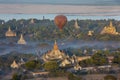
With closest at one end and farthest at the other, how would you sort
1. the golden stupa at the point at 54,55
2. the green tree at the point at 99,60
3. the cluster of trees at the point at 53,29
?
1. the green tree at the point at 99,60
2. the golden stupa at the point at 54,55
3. the cluster of trees at the point at 53,29

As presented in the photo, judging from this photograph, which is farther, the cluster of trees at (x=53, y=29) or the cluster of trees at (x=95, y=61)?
the cluster of trees at (x=53, y=29)

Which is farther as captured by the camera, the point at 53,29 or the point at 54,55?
the point at 53,29

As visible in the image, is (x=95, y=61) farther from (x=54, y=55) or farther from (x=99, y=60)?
(x=54, y=55)

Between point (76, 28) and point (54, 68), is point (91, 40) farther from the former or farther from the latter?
point (54, 68)

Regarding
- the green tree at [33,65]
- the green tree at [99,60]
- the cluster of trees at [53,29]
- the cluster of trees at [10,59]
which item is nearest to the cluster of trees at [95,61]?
the green tree at [99,60]

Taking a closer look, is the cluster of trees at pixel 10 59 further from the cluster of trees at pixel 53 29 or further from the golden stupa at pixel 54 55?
the cluster of trees at pixel 53 29

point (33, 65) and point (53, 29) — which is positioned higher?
point (53, 29)

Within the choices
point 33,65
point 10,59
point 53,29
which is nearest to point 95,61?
point 33,65

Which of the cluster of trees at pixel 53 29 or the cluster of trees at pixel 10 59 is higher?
the cluster of trees at pixel 53 29
